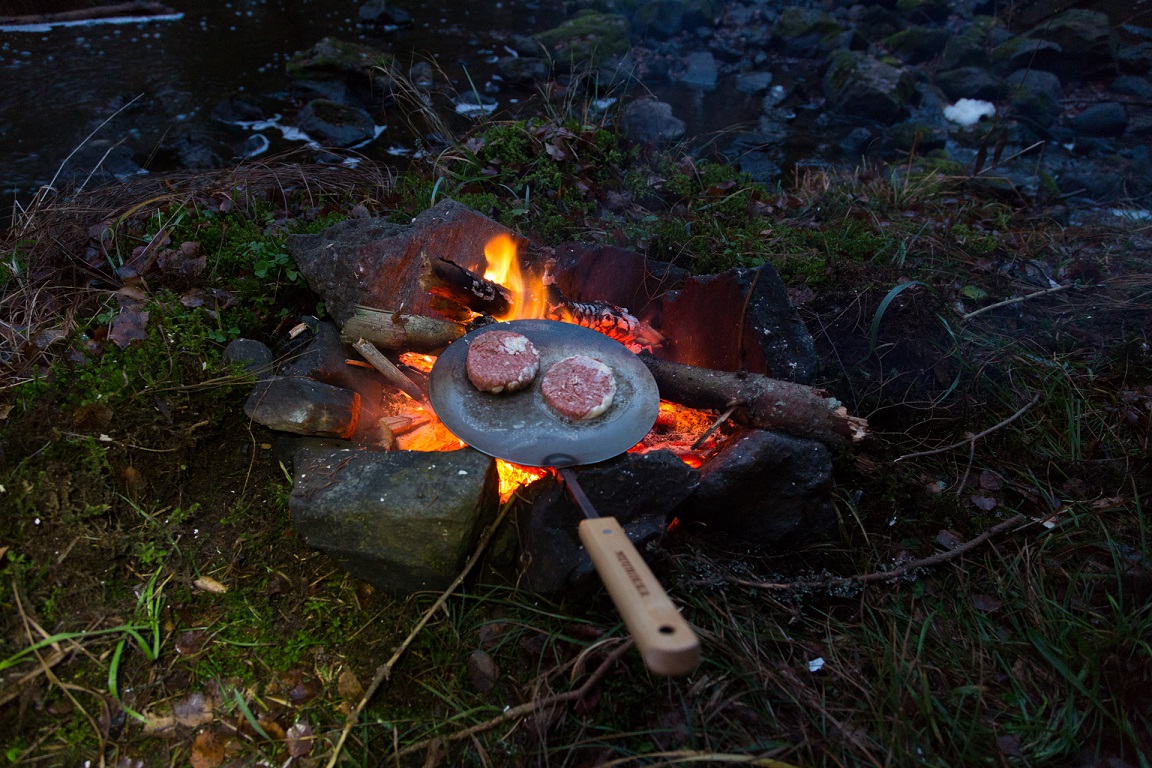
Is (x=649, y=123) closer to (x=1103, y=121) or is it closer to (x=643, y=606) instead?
(x=643, y=606)

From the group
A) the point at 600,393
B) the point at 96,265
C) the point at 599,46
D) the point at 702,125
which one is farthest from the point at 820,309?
the point at 599,46

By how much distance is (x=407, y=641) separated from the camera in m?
2.23

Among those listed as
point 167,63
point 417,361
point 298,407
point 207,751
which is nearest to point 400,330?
point 417,361

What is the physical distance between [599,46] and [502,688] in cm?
1096

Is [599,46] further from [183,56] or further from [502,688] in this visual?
[502,688]

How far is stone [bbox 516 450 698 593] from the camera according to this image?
7.55ft

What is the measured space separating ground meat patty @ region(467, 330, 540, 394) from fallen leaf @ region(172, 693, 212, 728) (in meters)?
1.55

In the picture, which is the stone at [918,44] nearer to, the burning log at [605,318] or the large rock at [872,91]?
the large rock at [872,91]

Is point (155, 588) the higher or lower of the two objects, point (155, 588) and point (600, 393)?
the lower

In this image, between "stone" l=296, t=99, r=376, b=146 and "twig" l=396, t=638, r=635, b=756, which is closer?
"twig" l=396, t=638, r=635, b=756

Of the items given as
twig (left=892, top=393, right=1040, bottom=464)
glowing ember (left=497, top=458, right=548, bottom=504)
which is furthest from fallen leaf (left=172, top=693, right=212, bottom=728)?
twig (left=892, top=393, right=1040, bottom=464)

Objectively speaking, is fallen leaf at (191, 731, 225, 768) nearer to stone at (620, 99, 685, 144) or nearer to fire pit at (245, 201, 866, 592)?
fire pit at (245, 201, 866, 592)

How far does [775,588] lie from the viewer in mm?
2439

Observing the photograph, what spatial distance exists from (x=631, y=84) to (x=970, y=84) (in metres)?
5.54
